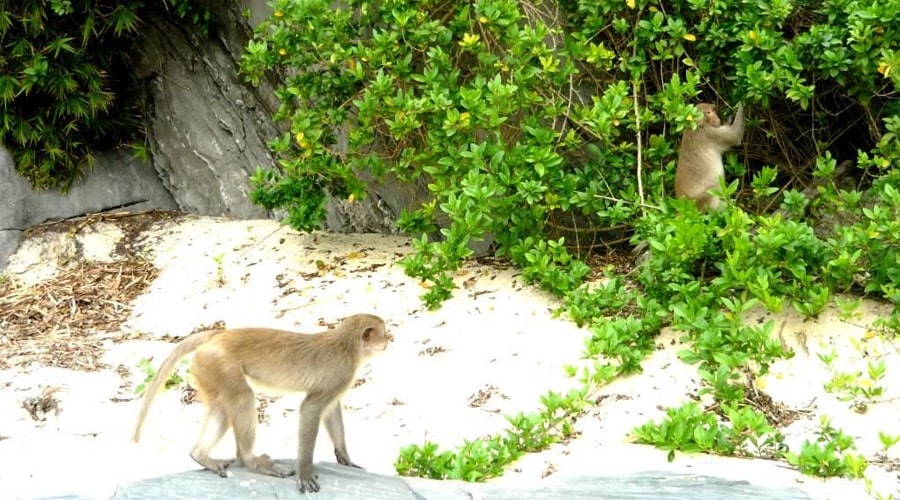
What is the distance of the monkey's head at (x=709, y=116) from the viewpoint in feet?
26.7

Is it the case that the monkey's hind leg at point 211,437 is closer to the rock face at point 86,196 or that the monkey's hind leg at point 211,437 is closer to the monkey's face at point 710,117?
the monkey's face at point 710,117

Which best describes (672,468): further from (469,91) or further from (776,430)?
(469,91)

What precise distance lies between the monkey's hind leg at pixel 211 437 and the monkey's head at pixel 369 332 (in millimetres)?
799

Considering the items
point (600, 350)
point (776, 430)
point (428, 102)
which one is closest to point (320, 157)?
point (428, 102)

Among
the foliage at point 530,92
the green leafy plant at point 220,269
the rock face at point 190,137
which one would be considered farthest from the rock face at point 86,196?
the foliage at point 530,92

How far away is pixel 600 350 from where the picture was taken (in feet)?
22.2

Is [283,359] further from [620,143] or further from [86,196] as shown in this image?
[86,196]

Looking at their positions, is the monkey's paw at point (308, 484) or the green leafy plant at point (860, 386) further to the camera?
the green leafy plant at point (860, 386)

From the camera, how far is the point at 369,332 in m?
5.71

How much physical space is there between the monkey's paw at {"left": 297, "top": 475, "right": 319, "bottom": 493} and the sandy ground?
2.51ft

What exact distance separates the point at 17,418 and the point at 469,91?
3677mm

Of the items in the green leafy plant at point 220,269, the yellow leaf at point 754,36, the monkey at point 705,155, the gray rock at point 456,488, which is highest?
the yellow leaf at point 754,36

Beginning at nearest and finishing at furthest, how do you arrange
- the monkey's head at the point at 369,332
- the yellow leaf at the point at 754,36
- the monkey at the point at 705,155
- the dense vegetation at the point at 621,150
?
the monkey's head at the point at 369,332 → the dense vegetation at the point at 621,150 → the yellow leaf at the point at 754,36 → the monkey at the point at 705,155

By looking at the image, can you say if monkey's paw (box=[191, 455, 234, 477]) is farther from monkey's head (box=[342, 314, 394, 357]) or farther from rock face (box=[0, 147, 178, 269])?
rock face (box=[0, 147, 178, 269])
